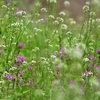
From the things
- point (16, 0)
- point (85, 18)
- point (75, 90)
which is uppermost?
point (16, 0)

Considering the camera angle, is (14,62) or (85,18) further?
(85,18)

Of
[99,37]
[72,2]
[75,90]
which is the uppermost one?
[72,2]

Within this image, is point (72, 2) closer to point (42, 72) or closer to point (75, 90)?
point (42, 72)

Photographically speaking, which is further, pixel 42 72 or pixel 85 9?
pixel 85 9

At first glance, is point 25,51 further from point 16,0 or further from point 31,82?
point 31,82

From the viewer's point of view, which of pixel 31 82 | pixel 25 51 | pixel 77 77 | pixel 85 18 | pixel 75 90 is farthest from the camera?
pixel 25 51

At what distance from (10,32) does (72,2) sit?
6.61m

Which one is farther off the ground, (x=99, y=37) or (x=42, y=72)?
(x=99, y=37)

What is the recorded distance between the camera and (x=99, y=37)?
3090 millimetres

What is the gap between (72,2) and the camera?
31.7 feet

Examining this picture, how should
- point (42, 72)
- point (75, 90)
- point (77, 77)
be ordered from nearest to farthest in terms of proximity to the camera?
point (75, 90), point (77, 77), point (42, 72)

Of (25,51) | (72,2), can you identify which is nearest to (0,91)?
(25,51)

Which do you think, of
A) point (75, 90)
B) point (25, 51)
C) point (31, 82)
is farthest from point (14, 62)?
point (25, 51)

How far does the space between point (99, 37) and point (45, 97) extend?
0.73 metres
